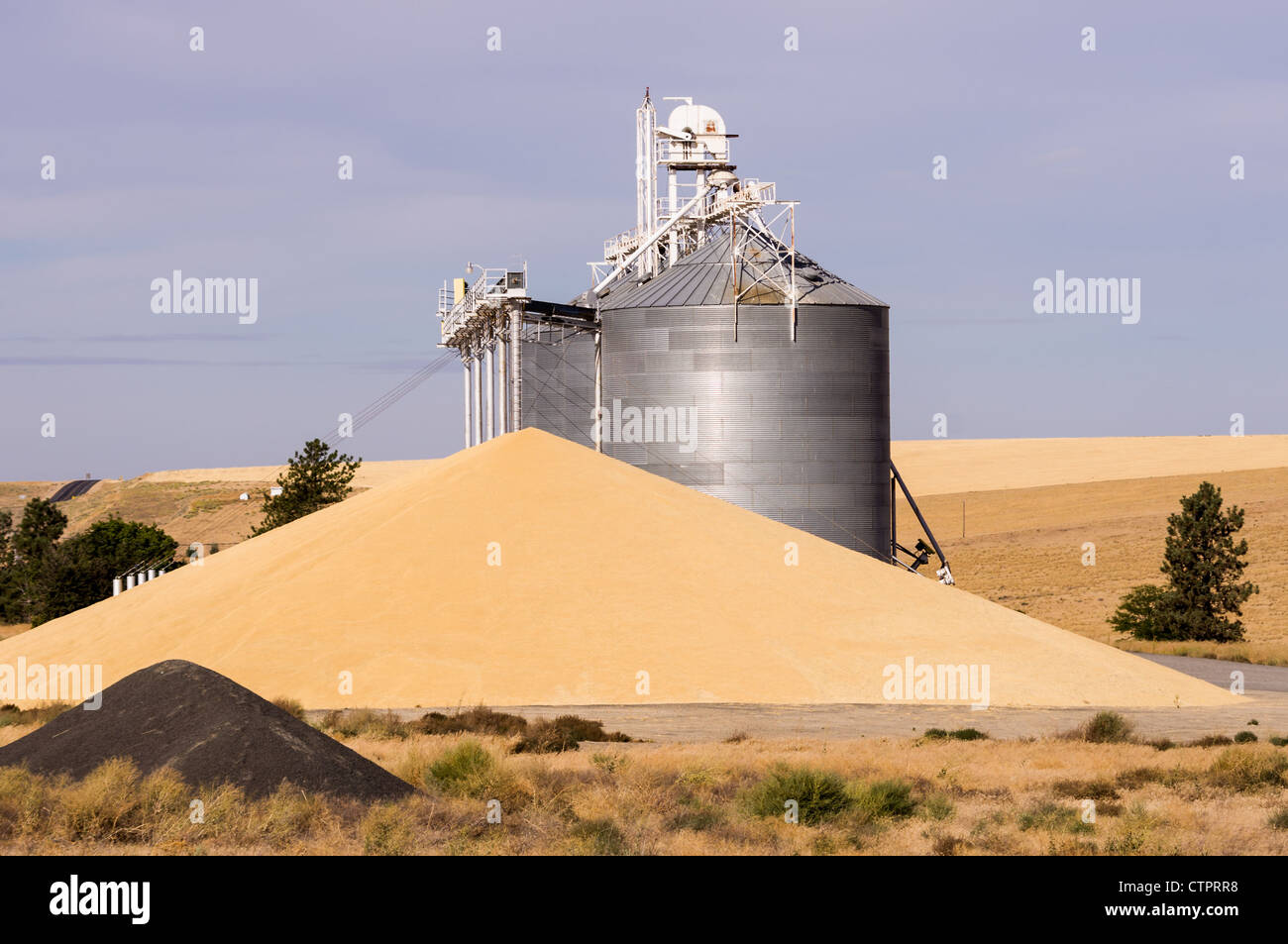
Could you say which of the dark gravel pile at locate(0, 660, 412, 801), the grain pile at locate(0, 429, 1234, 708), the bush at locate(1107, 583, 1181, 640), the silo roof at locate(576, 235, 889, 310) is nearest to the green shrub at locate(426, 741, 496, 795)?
the dark gravel pile at locate(0, 660, 412, 801)

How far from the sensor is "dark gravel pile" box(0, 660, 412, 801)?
15.3 meters

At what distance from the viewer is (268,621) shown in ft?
103

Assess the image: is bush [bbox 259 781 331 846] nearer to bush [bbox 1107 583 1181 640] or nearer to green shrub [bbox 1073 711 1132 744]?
green shrub [bbox 1073 711 1132 744]

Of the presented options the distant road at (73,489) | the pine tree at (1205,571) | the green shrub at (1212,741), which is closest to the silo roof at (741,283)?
the pine tree at (1205,571)

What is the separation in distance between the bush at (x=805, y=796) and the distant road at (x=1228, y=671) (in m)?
23.5

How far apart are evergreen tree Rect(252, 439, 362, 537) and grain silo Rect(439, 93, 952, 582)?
1129 cm

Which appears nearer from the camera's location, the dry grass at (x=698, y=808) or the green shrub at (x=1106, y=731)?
the dry grass at (x=698, y=808)

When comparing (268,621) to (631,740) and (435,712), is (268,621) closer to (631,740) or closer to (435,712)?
(435,712)

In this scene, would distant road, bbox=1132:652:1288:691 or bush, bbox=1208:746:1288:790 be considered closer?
bush, bbox=1208:746:1288:790

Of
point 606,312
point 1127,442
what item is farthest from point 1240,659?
point 1127,442

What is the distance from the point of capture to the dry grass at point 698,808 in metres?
13.6

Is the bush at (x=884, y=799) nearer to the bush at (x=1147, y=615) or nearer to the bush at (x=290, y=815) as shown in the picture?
the bush at (x=290, y=815)

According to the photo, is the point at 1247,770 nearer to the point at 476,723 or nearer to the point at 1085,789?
the point at 1085,789
